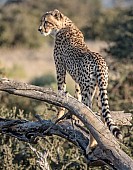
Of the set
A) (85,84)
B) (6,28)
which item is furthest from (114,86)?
(6,28)

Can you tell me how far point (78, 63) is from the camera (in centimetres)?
521

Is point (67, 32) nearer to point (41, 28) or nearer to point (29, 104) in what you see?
point (41, 28)

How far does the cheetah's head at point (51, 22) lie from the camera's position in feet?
20.2

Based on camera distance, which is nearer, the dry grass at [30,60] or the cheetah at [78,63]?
the cheetah at [78,63]

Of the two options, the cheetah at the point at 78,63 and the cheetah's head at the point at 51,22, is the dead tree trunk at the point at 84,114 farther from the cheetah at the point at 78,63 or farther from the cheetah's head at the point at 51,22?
the cheetah's head at the point at 51,22

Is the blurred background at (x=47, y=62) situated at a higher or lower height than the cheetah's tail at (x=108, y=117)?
higher

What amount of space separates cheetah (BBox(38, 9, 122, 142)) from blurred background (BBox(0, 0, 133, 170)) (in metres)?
0.64

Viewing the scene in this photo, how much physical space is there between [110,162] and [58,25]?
2495 millimetres

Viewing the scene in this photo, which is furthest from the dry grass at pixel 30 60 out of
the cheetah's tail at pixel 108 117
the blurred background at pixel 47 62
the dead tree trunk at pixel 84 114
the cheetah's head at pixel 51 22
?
the dead tree trunk at pixel 84 114

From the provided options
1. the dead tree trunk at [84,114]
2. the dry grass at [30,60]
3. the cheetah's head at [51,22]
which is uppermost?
the dry grass at [30,60]

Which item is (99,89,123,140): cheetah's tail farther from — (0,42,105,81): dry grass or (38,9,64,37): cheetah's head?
(0,42,105,81): dry grass

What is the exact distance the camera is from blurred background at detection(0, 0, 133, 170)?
6.30m

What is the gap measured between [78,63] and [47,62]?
1466 centimetres

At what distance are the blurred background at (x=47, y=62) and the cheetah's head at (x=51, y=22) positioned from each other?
0.83 meters
